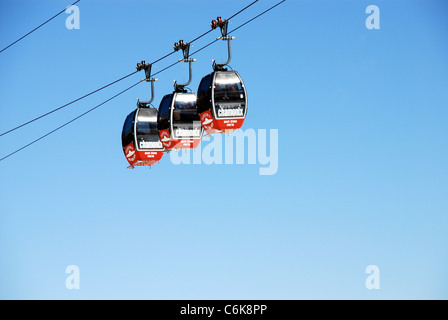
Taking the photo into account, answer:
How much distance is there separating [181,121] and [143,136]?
6.87ft

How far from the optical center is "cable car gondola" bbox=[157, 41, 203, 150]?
38094mm

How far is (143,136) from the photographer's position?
3981 centimetres

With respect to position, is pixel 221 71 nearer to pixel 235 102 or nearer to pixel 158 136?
pixel 235 102

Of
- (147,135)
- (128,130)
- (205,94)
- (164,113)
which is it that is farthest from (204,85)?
(128,130)

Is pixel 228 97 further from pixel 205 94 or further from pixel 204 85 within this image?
pixel 204 85

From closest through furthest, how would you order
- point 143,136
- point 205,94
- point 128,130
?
1. point 205,94
2. point 143,136
3. point 128,130

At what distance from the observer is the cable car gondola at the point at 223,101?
3606 centimetres

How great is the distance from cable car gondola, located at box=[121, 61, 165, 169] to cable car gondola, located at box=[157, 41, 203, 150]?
1381 millimetres

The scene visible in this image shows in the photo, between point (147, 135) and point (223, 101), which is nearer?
point (223, 101)

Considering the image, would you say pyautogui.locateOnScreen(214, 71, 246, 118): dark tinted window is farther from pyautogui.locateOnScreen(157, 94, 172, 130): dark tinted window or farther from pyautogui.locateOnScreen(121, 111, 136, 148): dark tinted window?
pyautogui.locateOnScreen(121, 111, 136, 148): dark tinted window

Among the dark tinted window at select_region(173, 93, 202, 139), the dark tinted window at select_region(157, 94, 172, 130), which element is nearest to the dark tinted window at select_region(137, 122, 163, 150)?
the dark tinted window at select_region(157, 94, 172, 130)

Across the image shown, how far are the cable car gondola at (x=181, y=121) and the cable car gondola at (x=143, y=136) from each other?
138 cm
